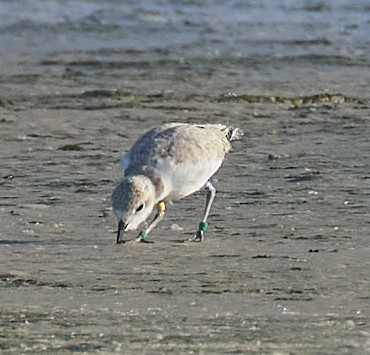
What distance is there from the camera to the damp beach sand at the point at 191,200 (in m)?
6.11

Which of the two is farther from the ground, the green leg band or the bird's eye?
the bird's eye

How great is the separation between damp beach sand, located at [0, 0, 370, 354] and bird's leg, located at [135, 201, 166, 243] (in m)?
0.10

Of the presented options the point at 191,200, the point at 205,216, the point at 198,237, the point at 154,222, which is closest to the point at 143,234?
the point at 154,222

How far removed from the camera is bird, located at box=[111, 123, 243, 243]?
7660mm

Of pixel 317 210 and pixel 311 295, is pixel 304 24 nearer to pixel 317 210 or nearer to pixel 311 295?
pixel 317 210

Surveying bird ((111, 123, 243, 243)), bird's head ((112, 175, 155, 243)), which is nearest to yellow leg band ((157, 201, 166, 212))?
bird ((111, 123, 243, 243))

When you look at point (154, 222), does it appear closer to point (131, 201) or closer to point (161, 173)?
point (161, 173)

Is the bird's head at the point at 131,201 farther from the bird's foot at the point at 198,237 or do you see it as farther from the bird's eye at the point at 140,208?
the bird's foot at the point at 198,237

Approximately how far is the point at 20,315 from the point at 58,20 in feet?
46.6

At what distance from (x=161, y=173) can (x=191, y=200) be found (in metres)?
1.31

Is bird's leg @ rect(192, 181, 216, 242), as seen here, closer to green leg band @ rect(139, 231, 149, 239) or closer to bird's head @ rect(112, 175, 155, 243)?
green leg band @ rect(139, 231, 149, 239)

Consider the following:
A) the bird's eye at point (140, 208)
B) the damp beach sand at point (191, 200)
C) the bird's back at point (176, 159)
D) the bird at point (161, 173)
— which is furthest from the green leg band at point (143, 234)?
the bird's eye at point (140, 208)

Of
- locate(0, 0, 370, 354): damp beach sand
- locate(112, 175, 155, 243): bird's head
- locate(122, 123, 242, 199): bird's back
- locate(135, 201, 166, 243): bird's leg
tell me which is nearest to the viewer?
locate(0, 0, 370, 354): damp beach sand

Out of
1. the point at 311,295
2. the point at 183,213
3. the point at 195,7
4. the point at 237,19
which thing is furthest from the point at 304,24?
the point at 311,295
